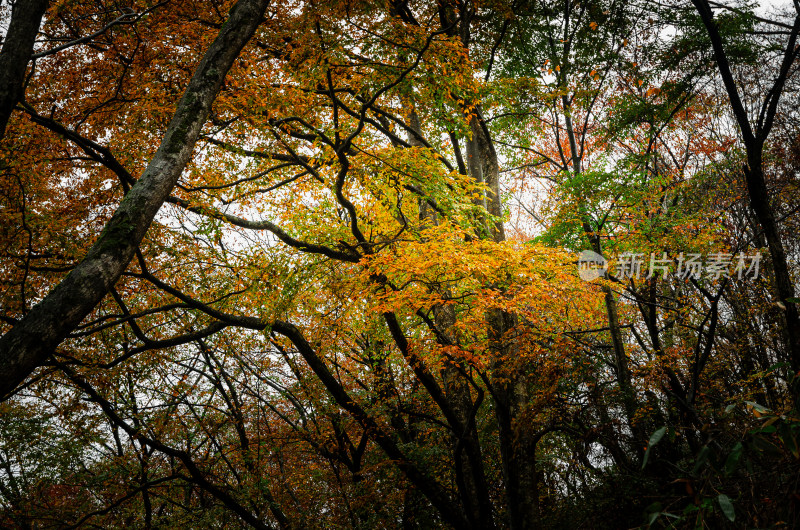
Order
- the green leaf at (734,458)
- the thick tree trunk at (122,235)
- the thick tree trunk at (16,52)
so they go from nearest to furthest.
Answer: the green leaf at (734,458) < the thick tree trunk at (122,235) < the thick tree trunk at (16,52)

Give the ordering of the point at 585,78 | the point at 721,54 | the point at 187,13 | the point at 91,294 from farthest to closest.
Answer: the point at 585,78 → the point at 187,13 → the point at 721,54 → the point at 91,294

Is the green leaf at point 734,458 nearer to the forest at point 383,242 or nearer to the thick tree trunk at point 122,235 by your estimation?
the forest at point 383,242

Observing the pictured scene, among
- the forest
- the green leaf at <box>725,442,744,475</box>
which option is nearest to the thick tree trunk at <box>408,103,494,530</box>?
the forest

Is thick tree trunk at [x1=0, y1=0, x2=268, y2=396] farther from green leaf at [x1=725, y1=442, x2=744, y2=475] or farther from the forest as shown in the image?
green leaf at [x1=725, y1=442, x2=744, y2=475]

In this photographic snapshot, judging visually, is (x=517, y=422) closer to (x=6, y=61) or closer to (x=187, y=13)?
(x=6, y=61)

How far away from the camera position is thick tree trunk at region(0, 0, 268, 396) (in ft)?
8.09

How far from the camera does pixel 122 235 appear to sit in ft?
9.86

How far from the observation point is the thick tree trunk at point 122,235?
8.09ft

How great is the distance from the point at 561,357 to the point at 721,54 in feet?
15.2

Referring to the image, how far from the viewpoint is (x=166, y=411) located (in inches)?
410

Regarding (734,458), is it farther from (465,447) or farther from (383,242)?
(465,447)

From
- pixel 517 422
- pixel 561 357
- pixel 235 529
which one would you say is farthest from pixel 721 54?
pixel 235 529

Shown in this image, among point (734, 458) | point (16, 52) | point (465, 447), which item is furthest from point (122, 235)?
point (465, 447)

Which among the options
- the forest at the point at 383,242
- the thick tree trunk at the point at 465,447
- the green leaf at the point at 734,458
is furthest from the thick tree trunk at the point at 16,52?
the thick tree trunk at the point at 465,447
